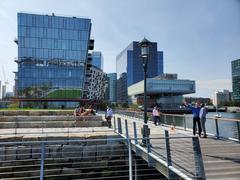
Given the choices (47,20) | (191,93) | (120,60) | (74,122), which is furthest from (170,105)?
(74,122)

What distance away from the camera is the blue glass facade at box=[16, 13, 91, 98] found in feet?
267

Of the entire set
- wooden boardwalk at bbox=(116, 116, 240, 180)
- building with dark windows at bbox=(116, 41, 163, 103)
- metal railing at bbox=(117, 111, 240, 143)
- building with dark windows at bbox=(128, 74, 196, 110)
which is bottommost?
wooden boardwalk at bbox=(116, 116, 240, 180)

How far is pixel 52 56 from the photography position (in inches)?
3322

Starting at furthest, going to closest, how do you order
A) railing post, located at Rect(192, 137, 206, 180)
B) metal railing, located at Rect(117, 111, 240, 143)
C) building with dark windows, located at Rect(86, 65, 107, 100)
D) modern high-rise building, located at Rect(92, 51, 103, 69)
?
modern high-rise building, located at Rect(92, 51, 103, 69) → building with dark windows, located at Rect(86, 65, 107, 100) → metal railing, located at Rect(117, 111, 240, 143) → railing post, located at Rect(192, 137, 206, 180)

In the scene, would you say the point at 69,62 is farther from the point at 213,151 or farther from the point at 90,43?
the point at 213,151

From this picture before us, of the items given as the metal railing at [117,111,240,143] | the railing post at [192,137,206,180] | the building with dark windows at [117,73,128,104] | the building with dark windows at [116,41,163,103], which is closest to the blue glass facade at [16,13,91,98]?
the metal railing at [117,111,240,143]

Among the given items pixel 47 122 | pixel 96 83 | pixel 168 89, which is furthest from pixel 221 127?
pixel 168 89

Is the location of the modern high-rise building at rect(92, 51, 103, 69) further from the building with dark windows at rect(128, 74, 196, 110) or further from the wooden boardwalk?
the wooden boardwalk

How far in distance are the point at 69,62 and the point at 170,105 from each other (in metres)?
49.0

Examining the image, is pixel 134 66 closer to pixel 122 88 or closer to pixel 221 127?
pixel 122 88

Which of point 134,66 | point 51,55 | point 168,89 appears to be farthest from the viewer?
point 134,66

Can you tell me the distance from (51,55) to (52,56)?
0.39 metres

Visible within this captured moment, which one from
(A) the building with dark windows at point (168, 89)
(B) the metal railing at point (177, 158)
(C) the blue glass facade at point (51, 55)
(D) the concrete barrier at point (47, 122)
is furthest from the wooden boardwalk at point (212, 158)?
(A) the building with dark windows at point (168, 89)

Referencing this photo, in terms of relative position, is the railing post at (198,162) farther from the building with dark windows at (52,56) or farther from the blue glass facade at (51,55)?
the blue glass facade at (51,55)
